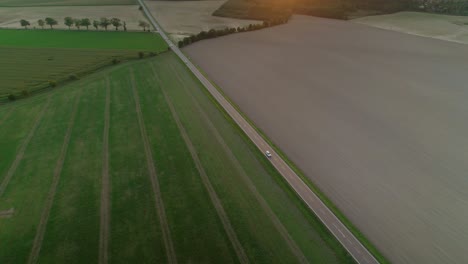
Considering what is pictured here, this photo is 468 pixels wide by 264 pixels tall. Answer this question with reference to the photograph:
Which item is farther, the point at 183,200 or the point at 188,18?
the point at 188,18

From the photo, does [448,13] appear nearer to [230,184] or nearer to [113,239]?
[230,184]

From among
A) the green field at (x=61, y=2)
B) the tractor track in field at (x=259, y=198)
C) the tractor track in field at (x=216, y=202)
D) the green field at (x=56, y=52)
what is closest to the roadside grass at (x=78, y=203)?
the tractor track in field at (x=216, y=202)

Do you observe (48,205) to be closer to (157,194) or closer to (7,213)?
(7,213)

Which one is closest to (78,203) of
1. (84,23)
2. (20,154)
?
(20,154)

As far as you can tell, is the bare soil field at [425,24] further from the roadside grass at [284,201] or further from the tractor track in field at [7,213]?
the tractor track in field at [7,213]

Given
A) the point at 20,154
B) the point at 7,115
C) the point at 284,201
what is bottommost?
the point at 284,201
